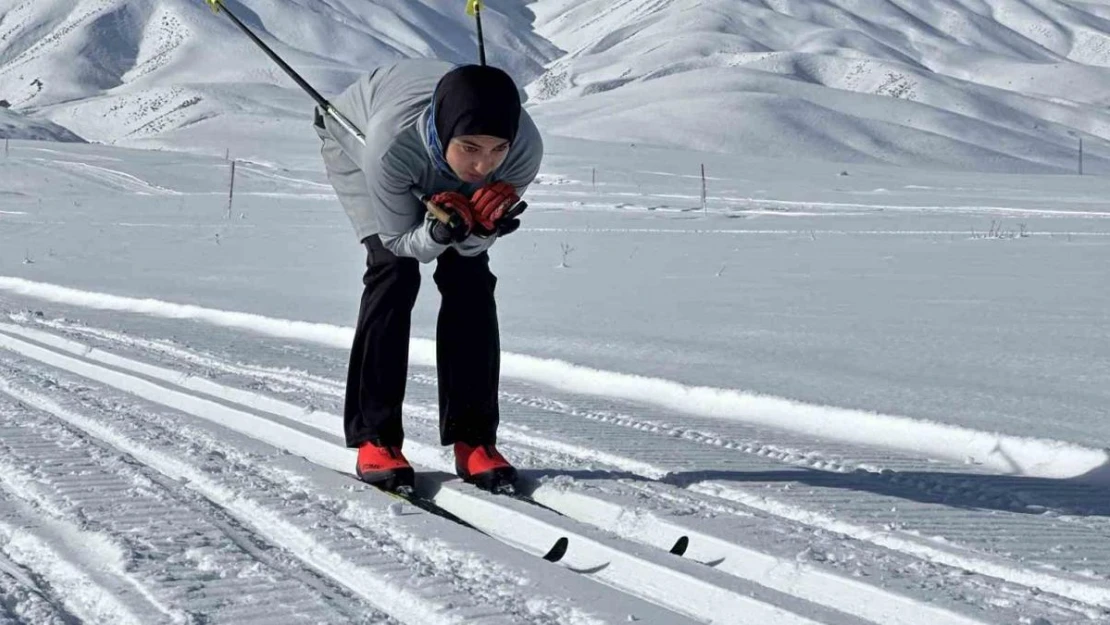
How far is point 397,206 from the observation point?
3500mm

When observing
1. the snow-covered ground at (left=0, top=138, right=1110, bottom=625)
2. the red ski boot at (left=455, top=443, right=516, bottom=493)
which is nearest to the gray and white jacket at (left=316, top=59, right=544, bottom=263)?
the red ski boot at (left=455, top=443, right=516, bottom=493)

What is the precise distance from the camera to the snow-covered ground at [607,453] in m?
2.59

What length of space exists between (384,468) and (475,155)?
0.89 metres

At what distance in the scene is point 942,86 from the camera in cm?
9375

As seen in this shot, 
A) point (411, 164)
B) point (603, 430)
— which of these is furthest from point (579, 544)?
point (603, 430)

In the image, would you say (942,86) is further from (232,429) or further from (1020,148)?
(232,429)

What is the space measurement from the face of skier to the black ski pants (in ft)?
1.52

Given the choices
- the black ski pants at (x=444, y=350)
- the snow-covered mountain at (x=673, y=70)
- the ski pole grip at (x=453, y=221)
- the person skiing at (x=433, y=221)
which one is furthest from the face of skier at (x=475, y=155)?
the snow-covered mountain at (x=673, y=70)

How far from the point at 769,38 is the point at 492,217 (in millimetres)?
142784

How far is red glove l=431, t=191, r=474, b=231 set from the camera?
10.8ft

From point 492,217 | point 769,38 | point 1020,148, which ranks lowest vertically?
point 492,217

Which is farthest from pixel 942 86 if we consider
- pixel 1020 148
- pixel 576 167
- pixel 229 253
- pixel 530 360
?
pixel 530 360

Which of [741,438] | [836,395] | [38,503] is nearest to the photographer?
[38,503]

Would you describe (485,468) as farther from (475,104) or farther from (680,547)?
(475,104)
